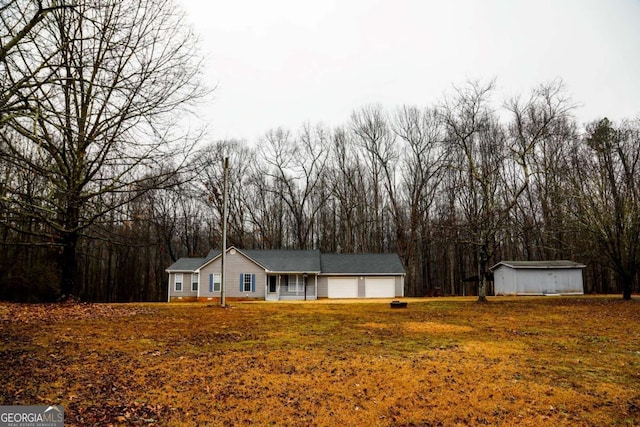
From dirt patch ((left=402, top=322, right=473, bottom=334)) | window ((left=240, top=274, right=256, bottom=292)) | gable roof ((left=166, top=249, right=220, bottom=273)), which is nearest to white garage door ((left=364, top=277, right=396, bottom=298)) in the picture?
window ((left=240, top=274, right=256, bottom=292))

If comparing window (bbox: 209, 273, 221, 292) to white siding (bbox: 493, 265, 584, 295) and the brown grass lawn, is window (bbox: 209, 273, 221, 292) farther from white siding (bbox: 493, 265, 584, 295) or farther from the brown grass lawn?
white siding (bbox: 493, 265, 584, 295)

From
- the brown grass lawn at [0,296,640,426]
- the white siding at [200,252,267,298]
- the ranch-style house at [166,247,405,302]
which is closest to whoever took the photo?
the brown grass lawn at [0,296,640,426]

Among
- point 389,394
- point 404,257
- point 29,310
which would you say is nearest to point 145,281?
point 404,257

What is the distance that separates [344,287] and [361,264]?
2.68m

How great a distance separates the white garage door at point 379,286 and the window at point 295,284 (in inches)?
227

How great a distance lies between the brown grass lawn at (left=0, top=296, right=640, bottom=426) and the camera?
23.9ft

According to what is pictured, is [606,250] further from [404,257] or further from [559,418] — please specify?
[559,418]

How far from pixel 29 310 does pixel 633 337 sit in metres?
20.2

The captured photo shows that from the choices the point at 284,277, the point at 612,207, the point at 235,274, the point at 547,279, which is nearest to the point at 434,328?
the point at 612,207

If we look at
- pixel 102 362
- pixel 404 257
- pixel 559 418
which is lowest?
pixel 559 418

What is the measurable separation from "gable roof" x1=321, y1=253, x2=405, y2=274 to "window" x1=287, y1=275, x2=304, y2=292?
7.12ft

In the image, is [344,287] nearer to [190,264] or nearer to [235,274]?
[235,274]

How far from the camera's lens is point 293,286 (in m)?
37.8

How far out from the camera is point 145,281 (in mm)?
46250
